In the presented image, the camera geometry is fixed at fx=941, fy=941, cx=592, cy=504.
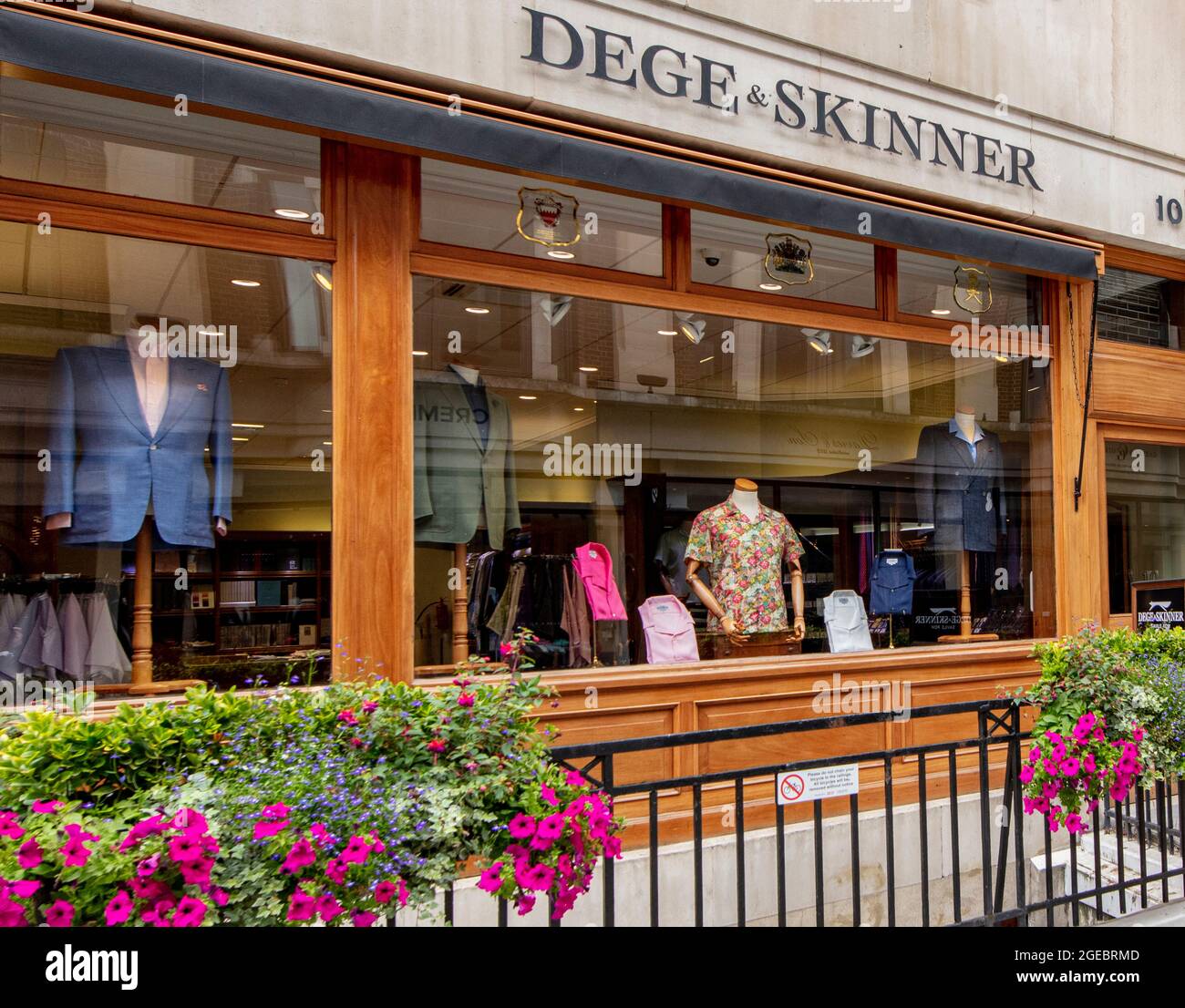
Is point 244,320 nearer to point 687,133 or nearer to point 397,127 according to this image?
point 397,127

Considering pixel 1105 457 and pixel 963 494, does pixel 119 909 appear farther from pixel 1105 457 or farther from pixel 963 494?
pixel 1105 457

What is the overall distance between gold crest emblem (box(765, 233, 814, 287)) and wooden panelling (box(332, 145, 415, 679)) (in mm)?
2504

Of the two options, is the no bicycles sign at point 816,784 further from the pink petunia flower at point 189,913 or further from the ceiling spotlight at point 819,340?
the ceiling spotlight at point 819,340

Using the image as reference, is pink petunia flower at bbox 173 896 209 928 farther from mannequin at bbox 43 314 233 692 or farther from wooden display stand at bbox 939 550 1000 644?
wooden display stand at bbox 939 550 1000 644

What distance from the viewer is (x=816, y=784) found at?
378 centimetres

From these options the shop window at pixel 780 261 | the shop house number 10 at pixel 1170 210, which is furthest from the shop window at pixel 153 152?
the shop house number 10 at pixel 1170 210

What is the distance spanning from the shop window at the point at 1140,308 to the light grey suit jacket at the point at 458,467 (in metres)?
4.84

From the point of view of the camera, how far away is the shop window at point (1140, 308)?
736cm

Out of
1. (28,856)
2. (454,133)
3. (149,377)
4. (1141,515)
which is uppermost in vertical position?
(454,133)

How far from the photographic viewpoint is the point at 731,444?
272 inches

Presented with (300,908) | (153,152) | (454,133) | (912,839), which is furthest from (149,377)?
(912,839)

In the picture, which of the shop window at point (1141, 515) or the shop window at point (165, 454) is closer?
the shop window at point (165, 454)

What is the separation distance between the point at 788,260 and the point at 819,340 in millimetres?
616

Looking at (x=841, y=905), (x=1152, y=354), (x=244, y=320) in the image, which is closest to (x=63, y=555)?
(x=244, y=320)
